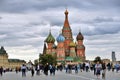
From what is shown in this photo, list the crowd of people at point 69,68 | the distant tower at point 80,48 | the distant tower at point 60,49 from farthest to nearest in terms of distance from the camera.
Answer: the distant tower at point 80,48 < the distant tower at point 60,49 < the crowd of people at point 69,68

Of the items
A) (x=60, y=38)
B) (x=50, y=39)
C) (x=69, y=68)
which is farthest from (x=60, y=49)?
(x=69, y=68)

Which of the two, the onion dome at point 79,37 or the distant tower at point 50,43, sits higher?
the onion dome at point 79,37

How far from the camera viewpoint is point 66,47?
175 metres

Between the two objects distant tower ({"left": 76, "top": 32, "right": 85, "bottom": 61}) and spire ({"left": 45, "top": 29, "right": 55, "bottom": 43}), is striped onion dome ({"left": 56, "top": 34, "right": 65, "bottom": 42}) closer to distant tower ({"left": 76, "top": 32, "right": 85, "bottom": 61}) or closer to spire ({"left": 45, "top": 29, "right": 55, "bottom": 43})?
spire ({"left": 45, "top": 29, "right": 55, "bottom": 43})

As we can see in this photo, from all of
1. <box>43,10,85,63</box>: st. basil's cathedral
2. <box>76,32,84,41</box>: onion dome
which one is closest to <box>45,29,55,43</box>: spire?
<box>43,10,85,63</box>: st. basil's cathedral

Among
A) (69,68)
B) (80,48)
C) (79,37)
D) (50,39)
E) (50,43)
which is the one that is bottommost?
(69,68)

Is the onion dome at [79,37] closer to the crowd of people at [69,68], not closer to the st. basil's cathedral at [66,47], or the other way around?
the st. basil's cathedral at [66,47]

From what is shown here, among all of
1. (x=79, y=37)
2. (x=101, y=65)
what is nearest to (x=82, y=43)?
(x=79, y=37)

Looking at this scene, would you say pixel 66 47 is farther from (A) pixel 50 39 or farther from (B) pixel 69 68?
(B) pixel 69 68

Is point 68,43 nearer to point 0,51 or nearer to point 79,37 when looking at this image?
point 79,37

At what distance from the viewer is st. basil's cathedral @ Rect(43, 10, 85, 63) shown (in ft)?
556

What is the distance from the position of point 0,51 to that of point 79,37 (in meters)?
39.7

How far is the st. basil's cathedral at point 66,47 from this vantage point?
169 meters

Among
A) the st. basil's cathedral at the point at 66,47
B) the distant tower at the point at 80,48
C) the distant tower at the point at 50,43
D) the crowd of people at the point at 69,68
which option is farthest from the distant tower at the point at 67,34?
the crowd of people at the point at 69,68
